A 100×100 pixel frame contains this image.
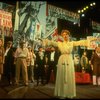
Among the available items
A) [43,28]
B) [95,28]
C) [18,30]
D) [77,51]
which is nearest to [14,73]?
[18,30]

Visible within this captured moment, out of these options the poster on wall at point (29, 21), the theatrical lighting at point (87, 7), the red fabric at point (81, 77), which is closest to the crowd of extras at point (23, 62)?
the red fabric at point (81, 77)

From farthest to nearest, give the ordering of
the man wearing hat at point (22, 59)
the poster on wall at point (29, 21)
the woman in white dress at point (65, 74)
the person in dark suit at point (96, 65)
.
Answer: the poster on wall at point (29, 21)
the person in dark suit at point (96, 65)
the man wearing hat at point (22, 59)
the woman in white dress at point (65, 74)

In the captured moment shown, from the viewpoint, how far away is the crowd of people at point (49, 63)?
790 centimetres

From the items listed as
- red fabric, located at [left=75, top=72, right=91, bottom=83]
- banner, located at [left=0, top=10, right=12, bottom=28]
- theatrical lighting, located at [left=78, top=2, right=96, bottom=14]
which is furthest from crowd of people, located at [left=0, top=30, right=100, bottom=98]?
theatrical lighting, located at [left=78, top=2, right=96, bottom=14]

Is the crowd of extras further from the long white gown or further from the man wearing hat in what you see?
the long white gown

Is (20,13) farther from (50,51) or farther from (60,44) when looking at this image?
(60,44)

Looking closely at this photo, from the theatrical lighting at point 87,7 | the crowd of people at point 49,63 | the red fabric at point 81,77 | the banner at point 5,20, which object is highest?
the theatrical lighting at point 87,7

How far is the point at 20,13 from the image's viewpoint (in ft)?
48.5

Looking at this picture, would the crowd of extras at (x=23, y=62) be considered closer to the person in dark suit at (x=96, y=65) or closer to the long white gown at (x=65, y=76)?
the person in dark suit at (x=96, y=65)

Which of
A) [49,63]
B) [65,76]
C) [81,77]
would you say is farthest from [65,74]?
[81,77]

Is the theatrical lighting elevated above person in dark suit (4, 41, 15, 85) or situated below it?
above

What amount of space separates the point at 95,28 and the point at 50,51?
9.78 meters

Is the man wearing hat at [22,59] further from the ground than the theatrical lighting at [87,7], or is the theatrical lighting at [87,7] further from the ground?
the theatrical lighting at [87,7]

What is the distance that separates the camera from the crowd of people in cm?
790
